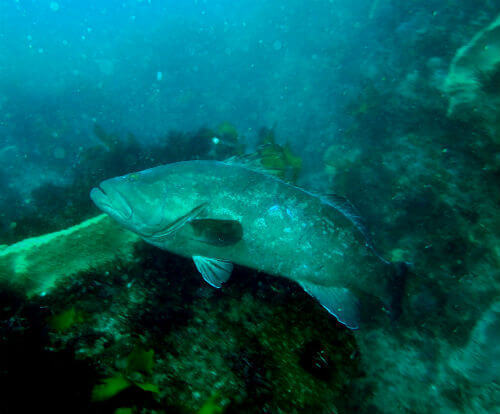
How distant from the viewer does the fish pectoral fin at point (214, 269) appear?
2879 millimetres

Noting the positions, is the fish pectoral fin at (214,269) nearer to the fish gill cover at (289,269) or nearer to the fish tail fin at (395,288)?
the fish gill cover at (289,269)

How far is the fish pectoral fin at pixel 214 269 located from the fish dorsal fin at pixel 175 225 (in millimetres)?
411

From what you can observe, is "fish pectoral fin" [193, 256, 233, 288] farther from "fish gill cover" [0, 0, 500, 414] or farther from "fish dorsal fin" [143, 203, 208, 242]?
"fish dorsal fin" [143, 203, 208, 242]

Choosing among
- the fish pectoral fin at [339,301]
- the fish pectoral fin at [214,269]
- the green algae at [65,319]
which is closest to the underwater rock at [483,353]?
the fish pectoral fin at [339,301]

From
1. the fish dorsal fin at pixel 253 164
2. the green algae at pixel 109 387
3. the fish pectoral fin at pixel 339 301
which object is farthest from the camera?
the fish dorsal fin at pixel 253 164

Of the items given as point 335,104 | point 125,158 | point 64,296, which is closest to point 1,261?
point 64,296

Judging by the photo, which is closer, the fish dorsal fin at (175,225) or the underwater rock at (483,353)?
the fish dorsal fin at (175,225)

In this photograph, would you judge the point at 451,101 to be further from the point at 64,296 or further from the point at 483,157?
the point at 64,296

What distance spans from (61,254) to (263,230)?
7.00ft

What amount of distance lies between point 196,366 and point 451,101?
8160mm

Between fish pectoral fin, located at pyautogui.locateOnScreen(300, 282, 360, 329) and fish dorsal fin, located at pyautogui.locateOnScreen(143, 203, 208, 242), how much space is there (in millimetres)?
1444

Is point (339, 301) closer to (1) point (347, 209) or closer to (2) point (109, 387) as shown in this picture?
(1) point (347, 209)

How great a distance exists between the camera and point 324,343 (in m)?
2.86

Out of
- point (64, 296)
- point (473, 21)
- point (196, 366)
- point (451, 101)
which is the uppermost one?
point (473, 21)
